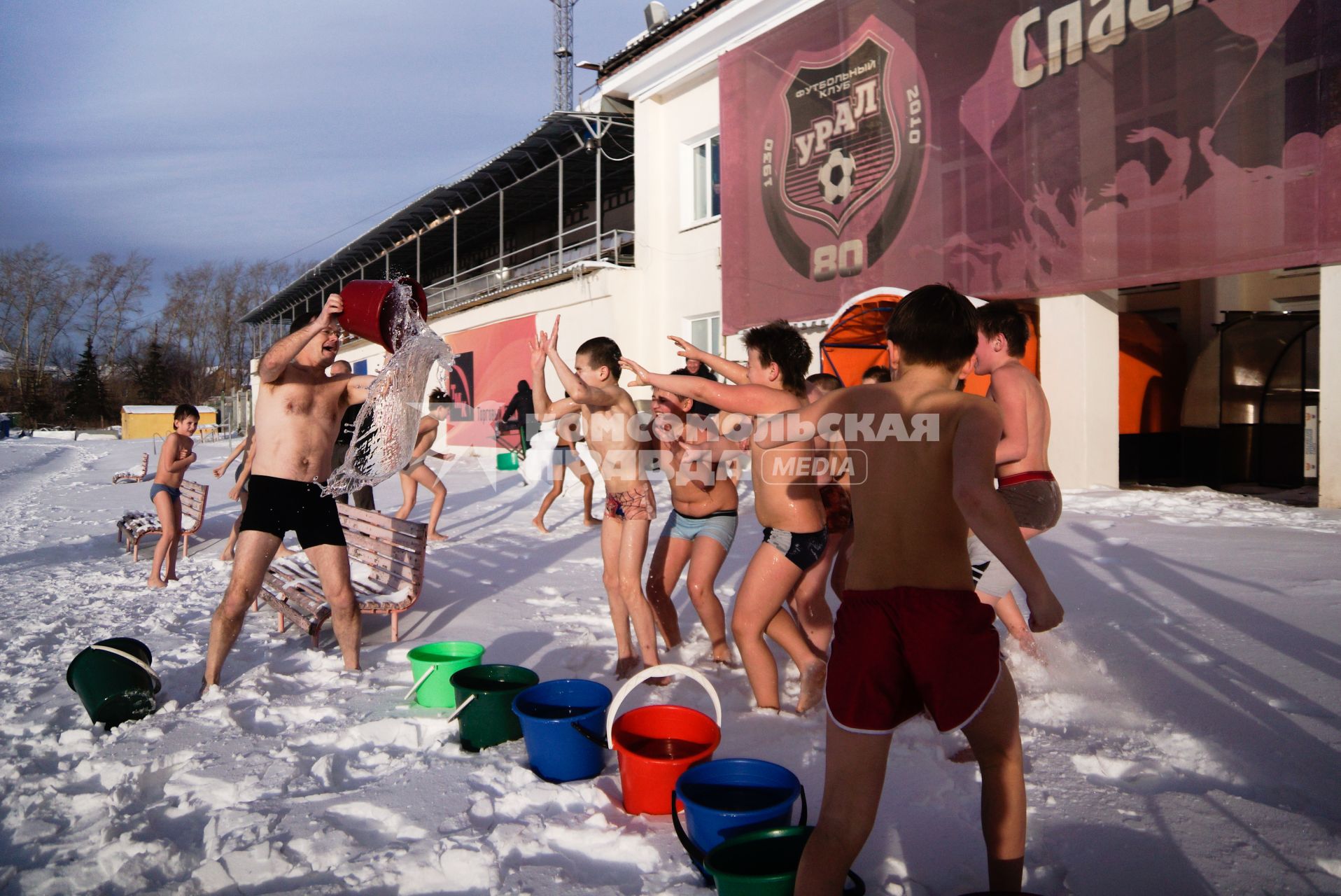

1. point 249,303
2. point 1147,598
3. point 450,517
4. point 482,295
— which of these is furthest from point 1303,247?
point 249,303

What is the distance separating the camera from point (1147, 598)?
5711 millimetres

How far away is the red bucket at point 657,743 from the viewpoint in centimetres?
295

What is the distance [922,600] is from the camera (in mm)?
2146

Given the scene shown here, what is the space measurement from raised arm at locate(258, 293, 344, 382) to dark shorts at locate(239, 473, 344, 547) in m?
0.58

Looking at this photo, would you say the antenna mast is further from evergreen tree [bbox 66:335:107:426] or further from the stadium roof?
evergreen tree [bbox 66:335:107:426]

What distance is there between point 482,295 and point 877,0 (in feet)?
44.6

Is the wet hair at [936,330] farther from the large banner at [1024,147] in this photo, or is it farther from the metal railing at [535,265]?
the metal railing at [535,265]

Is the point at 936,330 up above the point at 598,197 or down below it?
below

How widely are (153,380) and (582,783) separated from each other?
7032 centimetres

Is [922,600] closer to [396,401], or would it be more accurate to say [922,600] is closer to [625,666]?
[625,666]

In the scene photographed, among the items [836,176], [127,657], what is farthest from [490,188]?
[127,657]

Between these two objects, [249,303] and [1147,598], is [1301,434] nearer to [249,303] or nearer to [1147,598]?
[1147,598]

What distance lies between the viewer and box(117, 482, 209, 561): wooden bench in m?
8.66

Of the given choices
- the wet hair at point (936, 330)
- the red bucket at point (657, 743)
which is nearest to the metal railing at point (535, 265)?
the red bucket at point (657, 743)
